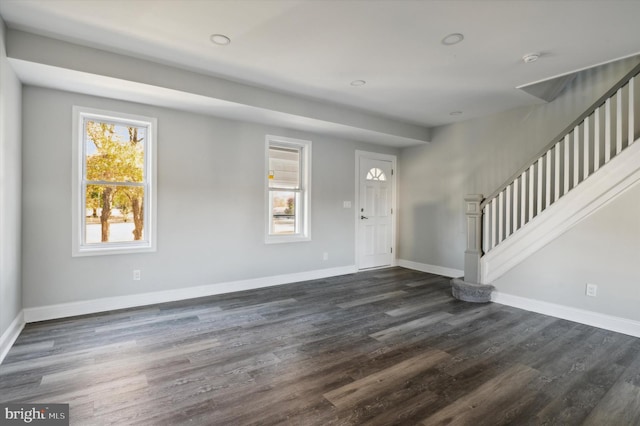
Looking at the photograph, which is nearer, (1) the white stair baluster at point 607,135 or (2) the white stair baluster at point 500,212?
(1) the white stair baluster at point 607,135

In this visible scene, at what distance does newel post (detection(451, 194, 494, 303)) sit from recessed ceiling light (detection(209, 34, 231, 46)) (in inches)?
141

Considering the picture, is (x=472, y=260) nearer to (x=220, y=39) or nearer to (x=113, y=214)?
(x=220, y=39)

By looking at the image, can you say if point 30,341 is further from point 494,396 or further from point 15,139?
point 494,396

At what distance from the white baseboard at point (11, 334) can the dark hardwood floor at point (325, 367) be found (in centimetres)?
7

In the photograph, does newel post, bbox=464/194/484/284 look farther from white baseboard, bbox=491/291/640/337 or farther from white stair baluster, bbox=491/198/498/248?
white baseboard, bbox=491/291/640/337

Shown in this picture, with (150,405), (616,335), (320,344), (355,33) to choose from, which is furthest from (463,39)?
(150,405)

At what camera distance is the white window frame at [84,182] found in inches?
136

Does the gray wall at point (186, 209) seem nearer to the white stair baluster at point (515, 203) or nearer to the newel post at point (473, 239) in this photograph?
the newel post at point (473, 239)

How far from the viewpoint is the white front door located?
5.94 meters

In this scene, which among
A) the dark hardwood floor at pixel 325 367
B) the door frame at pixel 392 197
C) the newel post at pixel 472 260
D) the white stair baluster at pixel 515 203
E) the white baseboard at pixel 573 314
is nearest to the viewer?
the dark hardwood floor at pixel 325 367

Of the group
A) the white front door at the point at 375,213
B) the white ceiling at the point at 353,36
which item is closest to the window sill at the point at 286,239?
the white front door at the point at 375,213

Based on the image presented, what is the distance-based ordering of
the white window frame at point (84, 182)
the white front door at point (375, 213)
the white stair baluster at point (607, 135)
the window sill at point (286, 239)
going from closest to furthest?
1. the white stair baluster at point (607, 135)
2. the white window frame at point (84, 182)
3. the window sill at point (286, 239)
4. the white front door at point (375, 213)

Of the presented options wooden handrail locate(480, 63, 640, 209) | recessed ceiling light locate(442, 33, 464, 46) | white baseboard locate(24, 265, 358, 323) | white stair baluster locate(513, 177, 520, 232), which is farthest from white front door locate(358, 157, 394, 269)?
recessed ceiling light locate(442, 33, 464, 46)

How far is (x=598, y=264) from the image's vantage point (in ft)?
10.9
